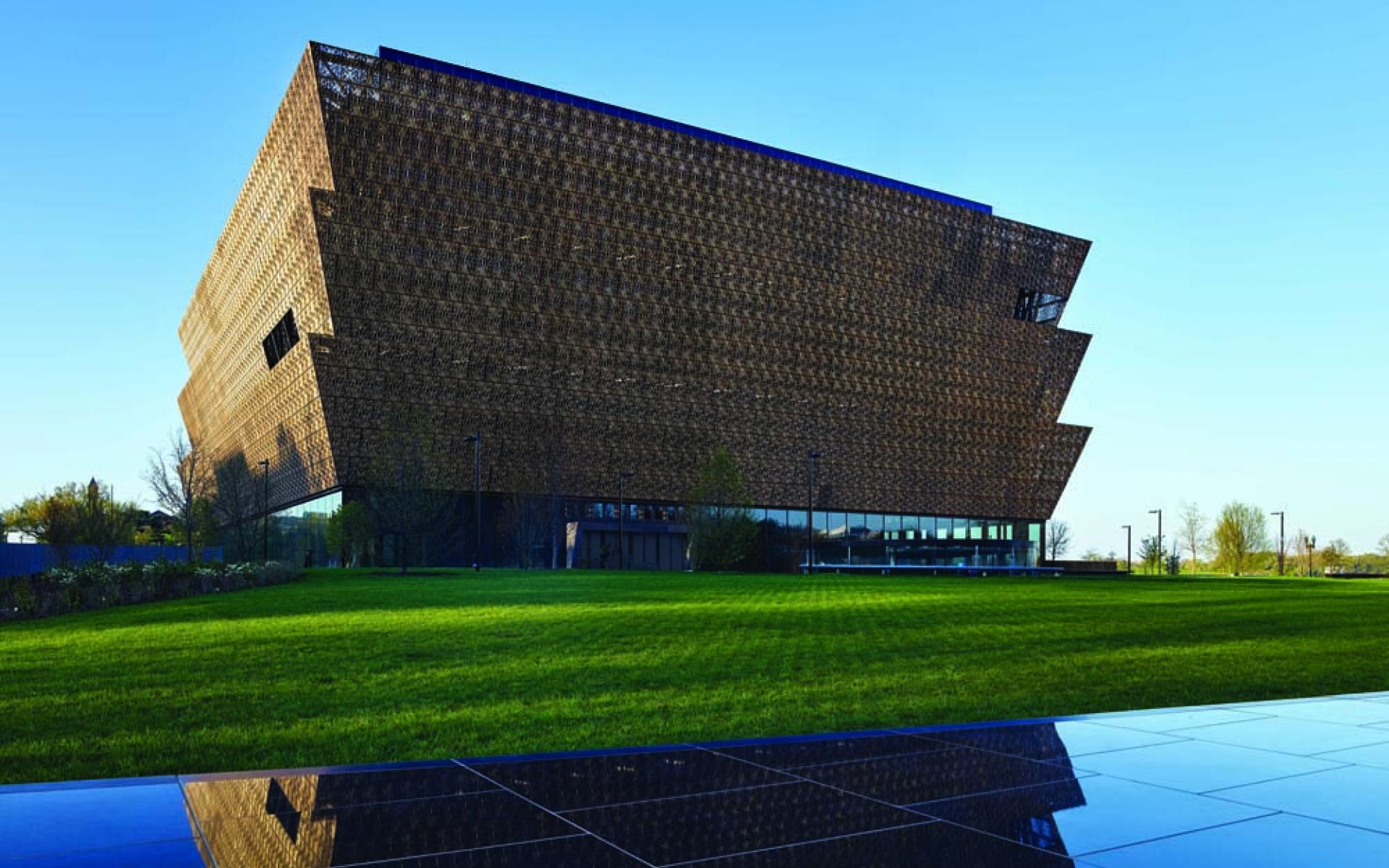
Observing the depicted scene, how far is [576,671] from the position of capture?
14.7 meters

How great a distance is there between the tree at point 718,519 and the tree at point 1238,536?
6549cm

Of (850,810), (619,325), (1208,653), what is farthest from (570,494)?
(850,810)

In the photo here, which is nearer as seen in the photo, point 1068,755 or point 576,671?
point 1068,755

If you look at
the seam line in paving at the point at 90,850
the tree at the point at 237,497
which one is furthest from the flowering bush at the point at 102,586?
the tree at the point at 237,497

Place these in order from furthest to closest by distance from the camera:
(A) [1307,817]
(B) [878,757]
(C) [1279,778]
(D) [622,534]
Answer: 1. (D) [622,534]
2. (B) [878,757]
3. (C) [1279,778]
4. (A) [1307,817]

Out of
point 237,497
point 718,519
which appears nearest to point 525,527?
point 718,519

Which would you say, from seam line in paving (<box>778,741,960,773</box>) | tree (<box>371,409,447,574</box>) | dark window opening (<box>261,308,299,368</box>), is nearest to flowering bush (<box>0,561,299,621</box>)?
tree (<box>371,409,447,574</box>)

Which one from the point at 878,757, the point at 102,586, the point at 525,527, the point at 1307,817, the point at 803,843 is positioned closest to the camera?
the point at 803,843

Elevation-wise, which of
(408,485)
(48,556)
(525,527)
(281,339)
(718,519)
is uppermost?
(281,339)

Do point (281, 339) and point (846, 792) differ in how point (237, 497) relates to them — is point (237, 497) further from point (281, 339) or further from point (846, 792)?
point (846, 792)

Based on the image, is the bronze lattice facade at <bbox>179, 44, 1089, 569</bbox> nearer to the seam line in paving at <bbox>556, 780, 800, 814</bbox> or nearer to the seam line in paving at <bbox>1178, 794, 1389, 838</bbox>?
the seam line in paving at <bbox>556, 780, 800, 814</bbox>

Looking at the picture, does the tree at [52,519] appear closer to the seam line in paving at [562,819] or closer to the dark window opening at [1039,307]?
the seam line in paving at [562,819]

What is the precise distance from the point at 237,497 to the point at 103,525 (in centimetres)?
1229

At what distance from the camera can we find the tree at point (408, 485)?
57719mm
